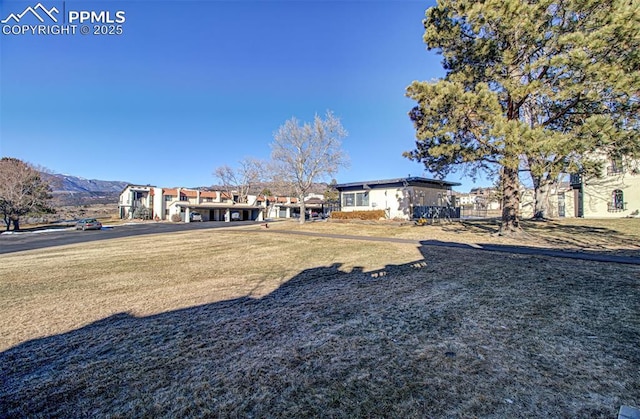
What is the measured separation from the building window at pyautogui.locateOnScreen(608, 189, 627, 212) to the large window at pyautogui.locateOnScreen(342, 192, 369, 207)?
823 inches

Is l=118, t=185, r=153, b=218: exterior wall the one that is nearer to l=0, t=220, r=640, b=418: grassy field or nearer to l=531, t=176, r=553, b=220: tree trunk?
l=0, t=220, r=640, b=418: grassy field

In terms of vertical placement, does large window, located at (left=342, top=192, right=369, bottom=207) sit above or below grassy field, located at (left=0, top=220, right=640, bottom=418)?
above

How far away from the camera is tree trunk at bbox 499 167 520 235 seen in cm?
1302

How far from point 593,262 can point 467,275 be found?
13.7 feet

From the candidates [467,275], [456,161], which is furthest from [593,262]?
[456,161]

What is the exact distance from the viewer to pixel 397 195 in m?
26.5

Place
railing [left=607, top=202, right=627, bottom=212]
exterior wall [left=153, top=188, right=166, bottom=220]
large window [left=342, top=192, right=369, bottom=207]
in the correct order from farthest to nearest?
exterior wall [left=153, top=188, right=166, bottom=220], large window [left=342, top=192, right=369, bottom=207], railing [left=607, top=202, right=627, bottom=212]

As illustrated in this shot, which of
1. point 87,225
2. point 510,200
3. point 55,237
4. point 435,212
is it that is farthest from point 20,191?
point 510,200

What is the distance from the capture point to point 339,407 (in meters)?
2.26

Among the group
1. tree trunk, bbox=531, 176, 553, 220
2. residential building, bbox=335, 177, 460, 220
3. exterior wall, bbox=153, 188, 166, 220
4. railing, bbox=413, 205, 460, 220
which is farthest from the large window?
exterior wall, bbox=153, 188, 166, 220

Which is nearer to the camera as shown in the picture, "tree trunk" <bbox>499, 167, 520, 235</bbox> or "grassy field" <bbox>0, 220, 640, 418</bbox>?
"grassy field" <bbox>0, 220, 640, 418</bbox>

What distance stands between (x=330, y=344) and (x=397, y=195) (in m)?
24.3

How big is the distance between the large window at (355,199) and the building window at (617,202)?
68.6 feet

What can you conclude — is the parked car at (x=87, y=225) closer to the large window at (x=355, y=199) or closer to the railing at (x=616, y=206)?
the large window at (x=355, y=199)
